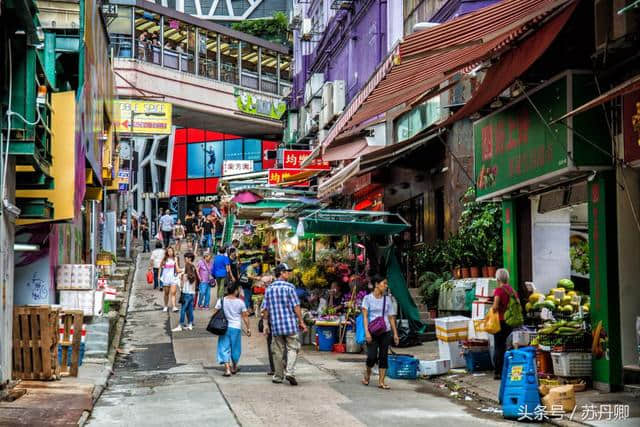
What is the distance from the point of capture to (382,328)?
1483 cm

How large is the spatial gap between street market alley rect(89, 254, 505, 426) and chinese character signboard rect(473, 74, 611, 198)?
3.65 m

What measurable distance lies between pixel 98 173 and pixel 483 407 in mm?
13280

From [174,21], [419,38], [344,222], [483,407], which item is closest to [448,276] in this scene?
[344,222]

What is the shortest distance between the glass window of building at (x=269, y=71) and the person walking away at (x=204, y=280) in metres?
32.8

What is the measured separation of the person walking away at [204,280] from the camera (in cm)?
2742

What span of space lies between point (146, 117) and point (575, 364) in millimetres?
29909

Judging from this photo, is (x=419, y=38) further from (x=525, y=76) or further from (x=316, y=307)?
(x=316, y=307)

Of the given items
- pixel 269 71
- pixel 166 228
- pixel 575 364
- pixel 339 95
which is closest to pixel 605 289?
pixel 575 364

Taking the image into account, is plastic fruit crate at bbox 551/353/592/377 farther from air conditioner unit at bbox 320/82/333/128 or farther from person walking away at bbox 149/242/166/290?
air conditioner unit at bbox 320/82/333/128

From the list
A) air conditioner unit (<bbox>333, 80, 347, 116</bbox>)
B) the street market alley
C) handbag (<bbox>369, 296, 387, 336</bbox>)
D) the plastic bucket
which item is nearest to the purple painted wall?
air conditioner unit (<bbox>333, 80, 347, 116</bbox>)

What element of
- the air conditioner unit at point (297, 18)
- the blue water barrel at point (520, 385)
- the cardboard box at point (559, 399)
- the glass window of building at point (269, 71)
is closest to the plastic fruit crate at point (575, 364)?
the cardboard box at point (559, 399)

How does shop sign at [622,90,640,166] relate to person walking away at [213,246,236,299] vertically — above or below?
above

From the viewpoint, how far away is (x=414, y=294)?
912 inches

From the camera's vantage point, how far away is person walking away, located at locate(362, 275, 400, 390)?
1469 centimetres
